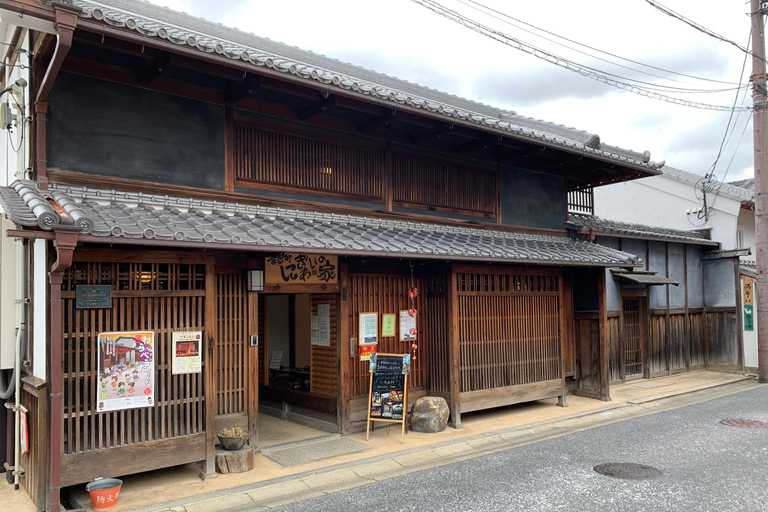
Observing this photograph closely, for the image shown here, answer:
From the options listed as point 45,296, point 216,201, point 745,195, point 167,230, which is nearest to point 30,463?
point 45,296

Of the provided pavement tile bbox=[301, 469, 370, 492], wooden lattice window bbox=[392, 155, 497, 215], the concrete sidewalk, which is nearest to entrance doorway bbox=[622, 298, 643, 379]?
the concrete sidewalk

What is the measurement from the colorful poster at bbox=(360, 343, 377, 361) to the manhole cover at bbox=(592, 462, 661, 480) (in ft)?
14.0

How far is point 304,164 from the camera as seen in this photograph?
32.2 feet

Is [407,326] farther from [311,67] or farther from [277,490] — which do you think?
[311,67]

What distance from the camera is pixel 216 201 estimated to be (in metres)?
8.59

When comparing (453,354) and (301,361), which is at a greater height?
(453,354)

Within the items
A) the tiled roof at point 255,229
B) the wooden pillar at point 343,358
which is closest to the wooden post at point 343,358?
the wooden pillar at point 343,358

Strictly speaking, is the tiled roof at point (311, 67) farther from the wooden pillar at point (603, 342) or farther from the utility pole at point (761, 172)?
the utility pole at point (761, 172)

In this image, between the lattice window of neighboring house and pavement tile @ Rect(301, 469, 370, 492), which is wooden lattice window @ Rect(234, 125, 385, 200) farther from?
the lattice window of neighboring house

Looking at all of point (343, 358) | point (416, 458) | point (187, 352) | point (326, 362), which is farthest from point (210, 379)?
point (416, 458)

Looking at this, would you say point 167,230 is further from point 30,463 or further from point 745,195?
point 745,195

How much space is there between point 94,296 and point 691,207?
2105 centimetres

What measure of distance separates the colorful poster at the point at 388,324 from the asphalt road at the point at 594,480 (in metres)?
2.96

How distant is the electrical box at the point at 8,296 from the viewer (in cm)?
762
